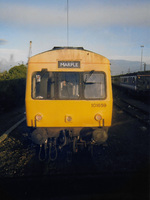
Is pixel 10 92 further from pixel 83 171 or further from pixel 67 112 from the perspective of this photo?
pixel 83 171

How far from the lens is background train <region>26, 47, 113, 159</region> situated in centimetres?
564

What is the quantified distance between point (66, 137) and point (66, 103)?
115 centimetres

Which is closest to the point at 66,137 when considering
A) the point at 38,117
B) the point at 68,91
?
the point at 38,117

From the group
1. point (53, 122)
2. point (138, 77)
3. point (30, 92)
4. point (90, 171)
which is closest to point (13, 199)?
point (90, 171)

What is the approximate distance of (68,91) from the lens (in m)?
5.68

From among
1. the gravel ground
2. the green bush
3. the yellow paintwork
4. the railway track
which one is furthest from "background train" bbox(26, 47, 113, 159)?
the green bush

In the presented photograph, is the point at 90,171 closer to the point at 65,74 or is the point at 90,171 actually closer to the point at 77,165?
the point at 77,165

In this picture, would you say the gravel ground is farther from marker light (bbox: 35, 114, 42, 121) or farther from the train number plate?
the train number plate

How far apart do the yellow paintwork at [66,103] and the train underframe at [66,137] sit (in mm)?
204

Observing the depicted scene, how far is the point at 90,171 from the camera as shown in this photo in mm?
5066

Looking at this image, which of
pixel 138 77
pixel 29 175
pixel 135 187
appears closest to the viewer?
pixel 135 187

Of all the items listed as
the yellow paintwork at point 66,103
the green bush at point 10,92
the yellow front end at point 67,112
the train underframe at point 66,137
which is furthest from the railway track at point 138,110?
the green bush at point 10,92

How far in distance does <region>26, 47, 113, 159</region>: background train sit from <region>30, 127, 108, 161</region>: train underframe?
0.03 metres

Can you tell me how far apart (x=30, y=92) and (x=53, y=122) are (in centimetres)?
105
